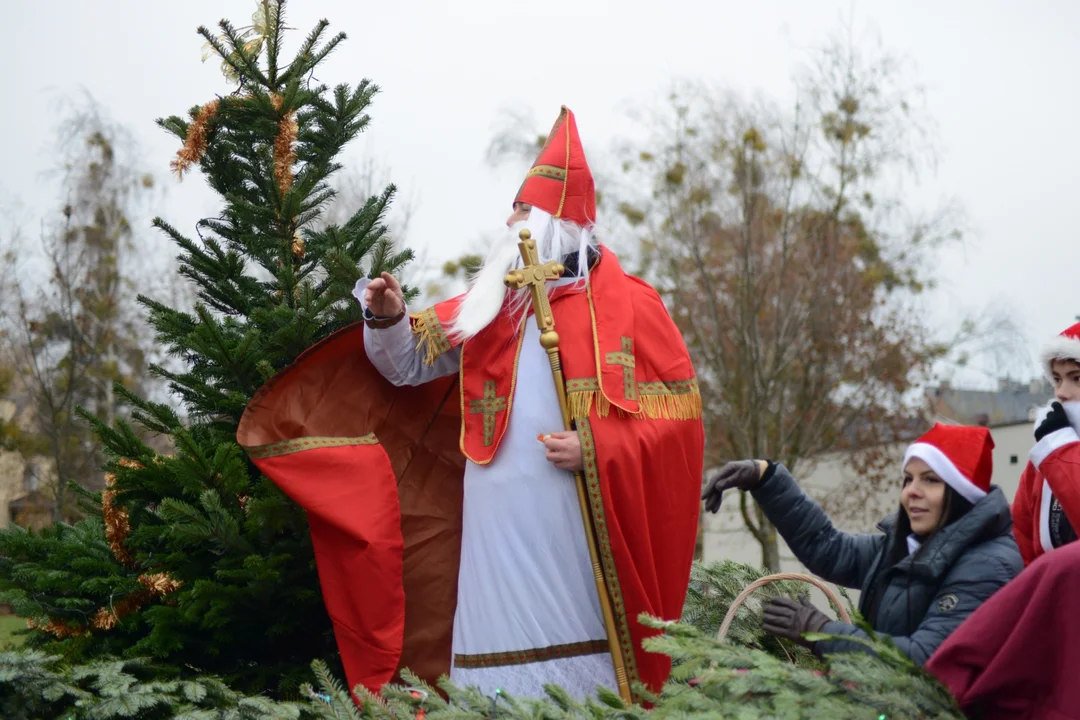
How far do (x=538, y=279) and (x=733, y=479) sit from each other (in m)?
1.00

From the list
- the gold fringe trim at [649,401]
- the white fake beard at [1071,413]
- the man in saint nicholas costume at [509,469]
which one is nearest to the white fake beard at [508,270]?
the man in saint nicholas costume at [509,469]

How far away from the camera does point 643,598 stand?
3814 mm

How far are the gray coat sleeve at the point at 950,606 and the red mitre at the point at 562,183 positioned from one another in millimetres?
1956

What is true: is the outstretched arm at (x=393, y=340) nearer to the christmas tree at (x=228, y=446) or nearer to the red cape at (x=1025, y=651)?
the christmas tree at (x=228, y=446)

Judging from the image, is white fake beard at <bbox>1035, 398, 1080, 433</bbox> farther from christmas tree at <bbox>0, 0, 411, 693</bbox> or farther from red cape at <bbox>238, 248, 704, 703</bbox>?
christmas tree at <bbox>0, 0, 411, 693</bbox>

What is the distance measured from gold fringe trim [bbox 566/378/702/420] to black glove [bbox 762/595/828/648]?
3.63 feet

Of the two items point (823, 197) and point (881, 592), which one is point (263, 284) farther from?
point (823, 197)

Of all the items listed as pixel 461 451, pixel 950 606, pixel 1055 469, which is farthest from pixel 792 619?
pixel 461 451

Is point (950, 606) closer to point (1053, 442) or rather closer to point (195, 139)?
point (1053, 442)

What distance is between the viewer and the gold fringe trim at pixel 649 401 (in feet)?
12.8

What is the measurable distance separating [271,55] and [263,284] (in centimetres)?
102

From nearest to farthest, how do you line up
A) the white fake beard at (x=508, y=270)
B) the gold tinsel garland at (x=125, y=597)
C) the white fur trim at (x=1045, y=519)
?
the white fur trim at (x=1045, y=519), the white fake beard at (x=508, y=270), the gold tinsel garland at (x=125, y=597)

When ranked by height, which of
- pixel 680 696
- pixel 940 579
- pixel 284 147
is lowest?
pixel 680 696

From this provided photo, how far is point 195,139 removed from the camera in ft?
15.5
